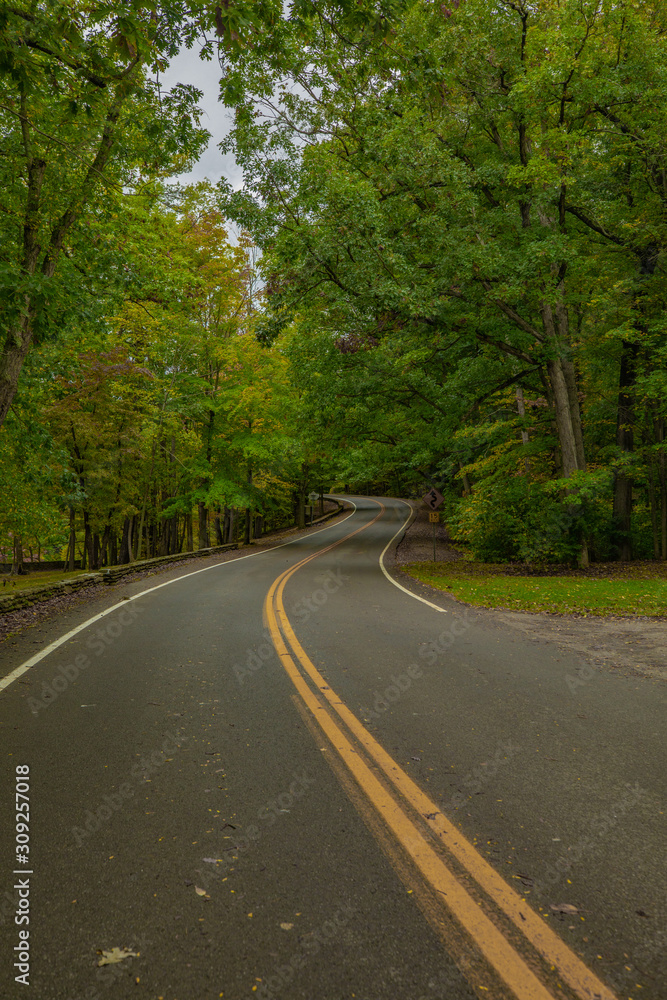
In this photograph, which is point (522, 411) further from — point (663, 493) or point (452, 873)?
point (452, 873)

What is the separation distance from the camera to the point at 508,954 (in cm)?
218

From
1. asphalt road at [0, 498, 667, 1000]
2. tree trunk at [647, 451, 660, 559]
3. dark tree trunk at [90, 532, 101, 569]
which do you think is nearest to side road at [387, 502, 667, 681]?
asphalt road at [0, 498, 667, 1000]

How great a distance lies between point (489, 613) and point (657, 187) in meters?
12.6

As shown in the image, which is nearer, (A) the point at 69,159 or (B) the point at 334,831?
(B) the point at 334,831

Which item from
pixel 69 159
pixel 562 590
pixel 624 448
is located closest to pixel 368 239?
pixel 69 159

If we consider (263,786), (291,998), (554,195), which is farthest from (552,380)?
(291,998)

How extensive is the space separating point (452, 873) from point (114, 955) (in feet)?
5.15

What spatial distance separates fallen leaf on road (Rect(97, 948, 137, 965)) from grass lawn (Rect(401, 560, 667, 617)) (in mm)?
9411

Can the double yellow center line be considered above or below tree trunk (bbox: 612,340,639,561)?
below

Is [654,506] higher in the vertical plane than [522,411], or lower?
lower

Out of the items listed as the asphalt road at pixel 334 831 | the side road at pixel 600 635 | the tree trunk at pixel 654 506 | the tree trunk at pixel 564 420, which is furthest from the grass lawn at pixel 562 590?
the asphalt road at pixel 334 831

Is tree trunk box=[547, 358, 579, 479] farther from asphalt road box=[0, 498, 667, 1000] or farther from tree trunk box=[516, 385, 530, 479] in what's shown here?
asphalt road box=[0, 498, 667, 1000]

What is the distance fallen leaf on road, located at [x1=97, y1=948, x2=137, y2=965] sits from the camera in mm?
2152

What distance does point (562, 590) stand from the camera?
1242 centimetres
